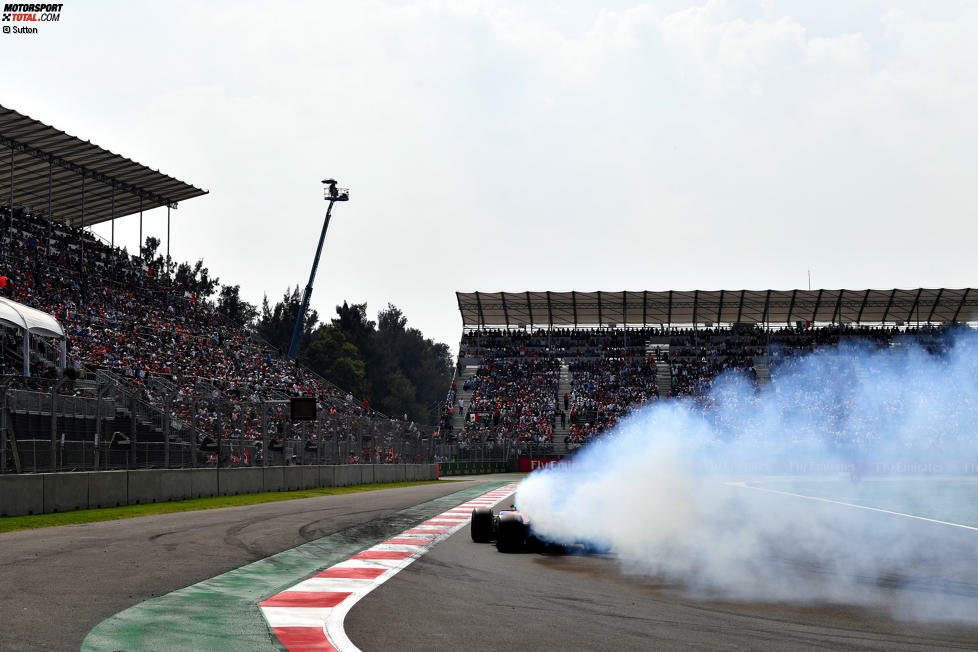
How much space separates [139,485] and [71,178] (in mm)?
27979

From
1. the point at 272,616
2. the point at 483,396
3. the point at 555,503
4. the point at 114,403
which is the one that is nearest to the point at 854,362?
the point at 555,503

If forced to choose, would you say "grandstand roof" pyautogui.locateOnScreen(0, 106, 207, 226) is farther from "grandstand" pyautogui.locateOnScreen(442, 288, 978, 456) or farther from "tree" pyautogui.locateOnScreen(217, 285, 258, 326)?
"tree" pyautogui.locateOnScreen(217, 285, 258, 326)

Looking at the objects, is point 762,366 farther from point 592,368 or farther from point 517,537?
point 517,537

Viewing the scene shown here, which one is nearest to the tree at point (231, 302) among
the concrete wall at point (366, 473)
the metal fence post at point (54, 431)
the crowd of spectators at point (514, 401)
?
the crowd of spectators at point (514, 401)

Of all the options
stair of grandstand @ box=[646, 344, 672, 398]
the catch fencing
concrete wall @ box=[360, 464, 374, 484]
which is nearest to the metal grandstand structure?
the catch fencing

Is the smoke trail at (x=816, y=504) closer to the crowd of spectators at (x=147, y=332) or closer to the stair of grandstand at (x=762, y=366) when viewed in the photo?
the crowd of spectators at (x=147, y=332)

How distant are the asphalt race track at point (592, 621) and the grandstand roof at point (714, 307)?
6234 cm

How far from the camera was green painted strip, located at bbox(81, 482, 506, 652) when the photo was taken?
244 inches

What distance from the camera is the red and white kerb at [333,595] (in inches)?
259

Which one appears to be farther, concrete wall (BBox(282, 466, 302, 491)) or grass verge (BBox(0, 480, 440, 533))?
concrete wall (BBox(282, 466, 302, 491))

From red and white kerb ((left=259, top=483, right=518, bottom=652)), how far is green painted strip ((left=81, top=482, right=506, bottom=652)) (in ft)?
0.43

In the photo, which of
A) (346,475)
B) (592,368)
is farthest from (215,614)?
(592,368)

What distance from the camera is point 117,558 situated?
1067cm

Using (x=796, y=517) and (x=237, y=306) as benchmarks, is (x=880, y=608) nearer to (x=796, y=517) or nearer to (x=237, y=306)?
(x=796, y=517)
